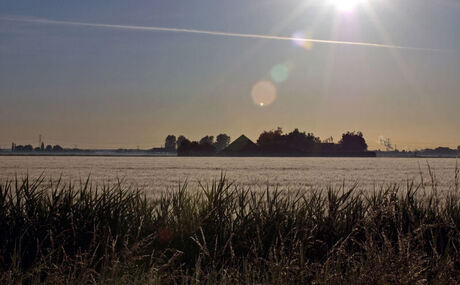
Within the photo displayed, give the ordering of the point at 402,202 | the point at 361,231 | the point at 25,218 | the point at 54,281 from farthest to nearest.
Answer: the point at 402,202
the point at 361,231
the point at 25,218
the point at 54,281

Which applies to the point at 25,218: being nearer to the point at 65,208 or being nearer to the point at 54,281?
the point at 65,208

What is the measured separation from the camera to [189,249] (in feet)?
31.7

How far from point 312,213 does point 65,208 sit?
5223mm

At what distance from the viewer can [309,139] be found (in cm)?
18988

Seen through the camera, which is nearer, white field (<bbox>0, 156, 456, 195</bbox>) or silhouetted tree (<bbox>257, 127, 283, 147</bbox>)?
white field (<bbox>0, 156, 456, 195</bbox>)

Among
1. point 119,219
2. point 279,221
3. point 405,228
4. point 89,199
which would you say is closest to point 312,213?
point 279,221

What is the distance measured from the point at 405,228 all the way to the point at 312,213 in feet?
7.20

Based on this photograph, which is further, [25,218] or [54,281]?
[25,218]

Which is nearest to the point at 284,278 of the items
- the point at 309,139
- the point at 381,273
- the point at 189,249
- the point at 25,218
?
the point at 381,273

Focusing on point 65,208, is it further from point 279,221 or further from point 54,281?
point 279,221

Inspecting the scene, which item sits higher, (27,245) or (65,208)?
(65,208)

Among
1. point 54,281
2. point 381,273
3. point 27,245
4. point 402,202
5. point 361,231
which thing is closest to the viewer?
point 381,273

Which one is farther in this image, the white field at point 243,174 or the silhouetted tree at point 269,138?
the silhouetted tree at point 269,138

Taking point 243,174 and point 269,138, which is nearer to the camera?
point 243,174
